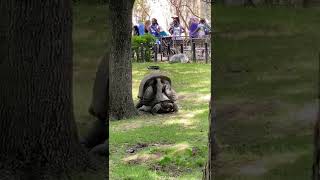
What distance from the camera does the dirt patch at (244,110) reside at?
3.34 m

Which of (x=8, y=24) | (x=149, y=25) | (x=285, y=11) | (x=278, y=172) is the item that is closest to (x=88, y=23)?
(x=8, y=24)

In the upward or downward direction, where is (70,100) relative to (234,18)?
downward

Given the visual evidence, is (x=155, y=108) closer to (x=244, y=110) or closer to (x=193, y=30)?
(x=244, y=110)

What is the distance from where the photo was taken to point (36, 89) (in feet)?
10.9

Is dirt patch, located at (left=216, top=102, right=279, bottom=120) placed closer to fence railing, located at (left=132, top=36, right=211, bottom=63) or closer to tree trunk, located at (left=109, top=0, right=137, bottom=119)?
tree trunk, located at (left=109, top=0, right=137, bottom=119)

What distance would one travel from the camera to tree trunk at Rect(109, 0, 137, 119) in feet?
30.4

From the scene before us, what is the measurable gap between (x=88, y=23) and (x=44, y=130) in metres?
0.71

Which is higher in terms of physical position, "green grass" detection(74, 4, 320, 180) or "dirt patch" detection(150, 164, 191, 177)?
"green grass" detection(74, 4, 320, 180)

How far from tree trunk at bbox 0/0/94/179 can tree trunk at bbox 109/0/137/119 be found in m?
5.88

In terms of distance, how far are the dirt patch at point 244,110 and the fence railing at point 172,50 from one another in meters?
13.8

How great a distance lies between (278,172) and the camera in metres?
3.44

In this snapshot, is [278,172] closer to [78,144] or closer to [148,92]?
[78,144]

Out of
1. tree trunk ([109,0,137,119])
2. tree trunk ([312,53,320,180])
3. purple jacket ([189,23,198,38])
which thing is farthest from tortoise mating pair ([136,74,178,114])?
purple jacket ([189,23,198,38])

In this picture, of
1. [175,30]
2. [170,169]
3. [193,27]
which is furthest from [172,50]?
[170,169]
